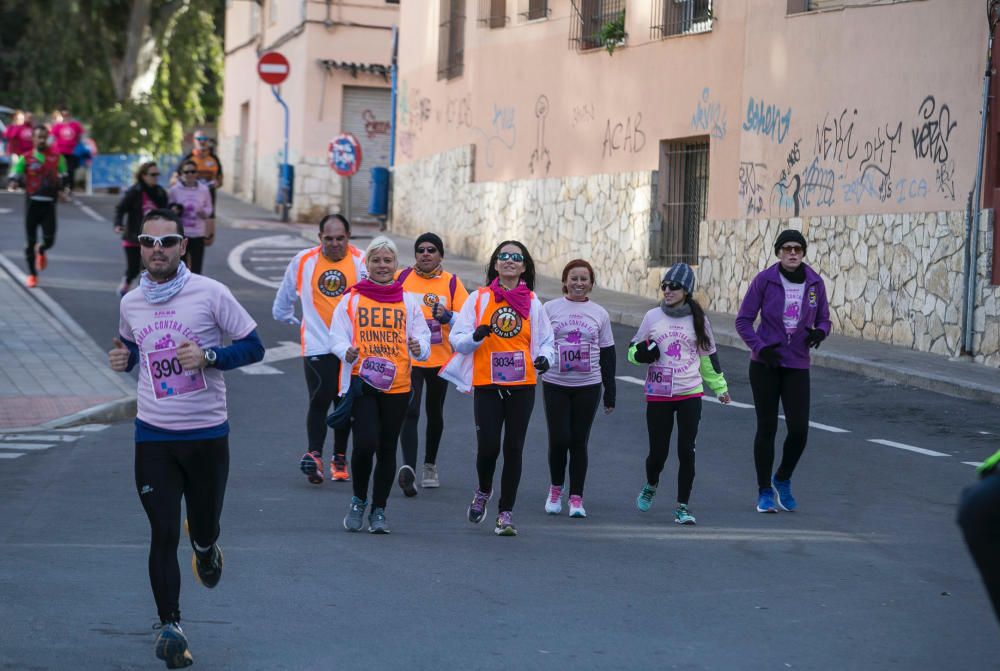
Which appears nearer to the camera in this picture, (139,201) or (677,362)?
(677,362)

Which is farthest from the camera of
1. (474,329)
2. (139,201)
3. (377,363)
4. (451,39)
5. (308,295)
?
(451,39)

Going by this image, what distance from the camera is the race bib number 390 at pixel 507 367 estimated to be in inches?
364

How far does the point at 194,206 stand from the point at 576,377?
9.71 m

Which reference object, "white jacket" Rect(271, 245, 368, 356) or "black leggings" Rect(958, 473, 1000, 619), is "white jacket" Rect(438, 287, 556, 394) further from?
"black leggings" Rect(958, 473, 1000, 619)

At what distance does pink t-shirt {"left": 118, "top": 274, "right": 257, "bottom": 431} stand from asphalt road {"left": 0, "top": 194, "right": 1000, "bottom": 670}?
0.89 meters

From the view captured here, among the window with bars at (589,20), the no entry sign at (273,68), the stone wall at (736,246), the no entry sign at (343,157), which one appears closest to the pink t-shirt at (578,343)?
the stone wall at (736,246)

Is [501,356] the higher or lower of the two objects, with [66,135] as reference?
lower

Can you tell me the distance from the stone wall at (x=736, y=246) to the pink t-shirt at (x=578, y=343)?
25.5 feet

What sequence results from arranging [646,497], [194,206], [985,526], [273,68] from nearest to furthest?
[985,526] → [646,497] → [194,206] → [273,68]

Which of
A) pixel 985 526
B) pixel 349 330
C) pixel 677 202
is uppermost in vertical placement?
pixel 677 202

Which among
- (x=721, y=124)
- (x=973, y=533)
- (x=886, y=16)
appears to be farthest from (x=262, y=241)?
(x=973, y=533)

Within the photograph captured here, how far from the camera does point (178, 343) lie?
6.55m

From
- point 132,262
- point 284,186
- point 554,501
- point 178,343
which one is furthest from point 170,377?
point 284,186

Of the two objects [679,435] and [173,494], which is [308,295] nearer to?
[679,435]
